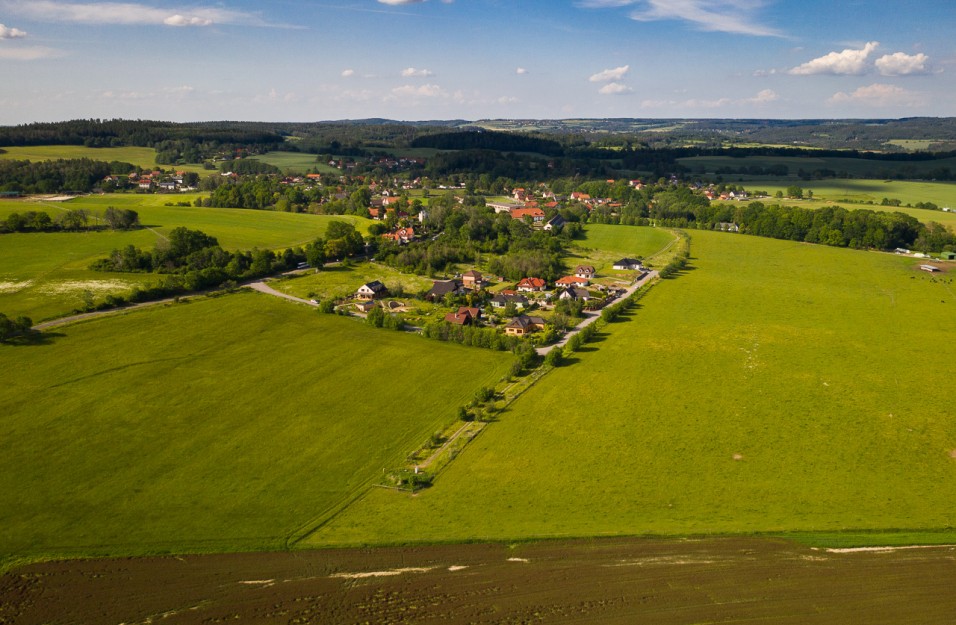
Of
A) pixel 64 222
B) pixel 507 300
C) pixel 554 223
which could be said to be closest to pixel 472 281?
pixel 507 300

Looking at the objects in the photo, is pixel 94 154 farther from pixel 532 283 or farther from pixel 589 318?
pixel 589 318

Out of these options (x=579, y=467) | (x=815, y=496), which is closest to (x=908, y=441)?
(x=815, y=496)

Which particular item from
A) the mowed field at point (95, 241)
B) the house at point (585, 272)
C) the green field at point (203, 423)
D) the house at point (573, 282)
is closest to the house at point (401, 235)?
the mowed field at point (95, 241)

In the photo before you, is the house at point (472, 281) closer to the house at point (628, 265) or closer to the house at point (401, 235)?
the house at point (401, 235)

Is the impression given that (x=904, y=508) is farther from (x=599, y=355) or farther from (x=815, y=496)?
(x=599, y=355)

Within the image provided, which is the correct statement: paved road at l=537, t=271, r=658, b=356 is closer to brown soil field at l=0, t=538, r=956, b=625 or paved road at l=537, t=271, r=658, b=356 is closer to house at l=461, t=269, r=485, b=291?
house at l=461, t=269, r=485, b=291
